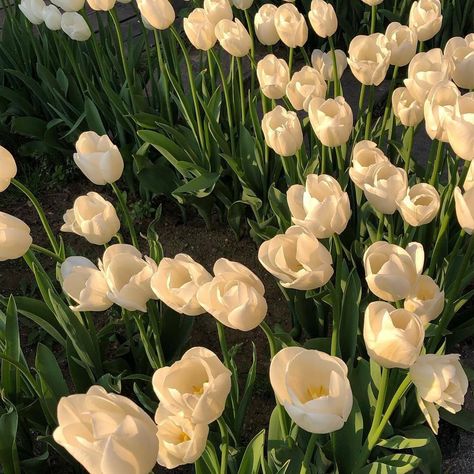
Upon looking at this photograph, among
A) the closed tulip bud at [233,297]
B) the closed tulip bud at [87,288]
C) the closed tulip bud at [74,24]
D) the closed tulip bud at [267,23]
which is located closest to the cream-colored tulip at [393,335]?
the closed tulip bud at [233,297]

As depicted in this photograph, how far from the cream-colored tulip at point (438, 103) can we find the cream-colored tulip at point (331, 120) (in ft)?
0.55

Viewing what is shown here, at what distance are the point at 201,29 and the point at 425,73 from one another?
2.05 ft

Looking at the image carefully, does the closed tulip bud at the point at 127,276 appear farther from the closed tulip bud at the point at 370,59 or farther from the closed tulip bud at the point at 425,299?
the closed tulip bud at the point at 370,59

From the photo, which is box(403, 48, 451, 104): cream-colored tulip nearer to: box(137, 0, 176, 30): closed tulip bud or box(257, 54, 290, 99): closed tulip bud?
box(257, 54, 290, 99): closed tulip bud

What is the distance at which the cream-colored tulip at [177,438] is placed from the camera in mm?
785

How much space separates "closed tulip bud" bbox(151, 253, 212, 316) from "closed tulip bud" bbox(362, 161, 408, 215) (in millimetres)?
388

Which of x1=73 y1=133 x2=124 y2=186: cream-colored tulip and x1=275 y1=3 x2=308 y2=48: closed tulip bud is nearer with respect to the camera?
x1=73 y1=133 x2=124 y2=186: cream-colored tulip

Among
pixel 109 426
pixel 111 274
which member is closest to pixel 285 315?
pixel 111 274

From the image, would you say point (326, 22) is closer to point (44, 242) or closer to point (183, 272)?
point (183, 272)

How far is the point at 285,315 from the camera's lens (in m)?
1.80

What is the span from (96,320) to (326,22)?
105cm

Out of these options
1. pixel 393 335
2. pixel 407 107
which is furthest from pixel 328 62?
pixel 393 335

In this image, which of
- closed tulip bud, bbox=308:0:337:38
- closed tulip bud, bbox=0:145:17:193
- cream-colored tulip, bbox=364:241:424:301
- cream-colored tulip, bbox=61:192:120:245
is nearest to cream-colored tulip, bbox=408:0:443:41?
closed tulip bud, bbox=308:0:337:38

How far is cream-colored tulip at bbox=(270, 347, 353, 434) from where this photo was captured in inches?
29.5
